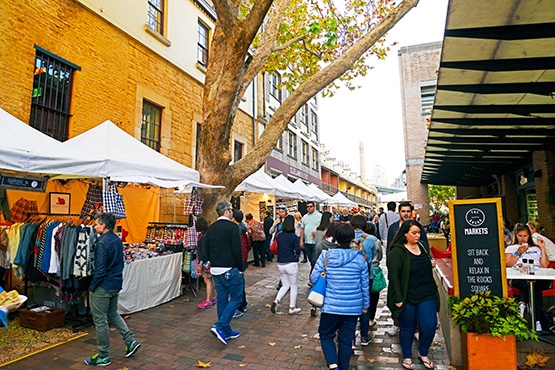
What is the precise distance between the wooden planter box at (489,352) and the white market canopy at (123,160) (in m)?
5.70

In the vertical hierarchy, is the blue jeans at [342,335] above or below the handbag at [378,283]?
below

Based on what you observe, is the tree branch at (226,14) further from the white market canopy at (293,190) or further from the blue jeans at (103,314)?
the white market canopy at (293,190)

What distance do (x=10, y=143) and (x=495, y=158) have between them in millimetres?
13170

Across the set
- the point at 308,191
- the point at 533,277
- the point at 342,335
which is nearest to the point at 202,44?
the point at 308,191

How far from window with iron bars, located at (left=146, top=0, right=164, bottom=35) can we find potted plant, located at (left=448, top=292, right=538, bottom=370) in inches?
449

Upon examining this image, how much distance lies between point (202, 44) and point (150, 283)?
10.4 metres

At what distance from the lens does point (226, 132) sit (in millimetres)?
8023

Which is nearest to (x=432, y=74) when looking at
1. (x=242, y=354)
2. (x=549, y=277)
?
(x=549, y=277)

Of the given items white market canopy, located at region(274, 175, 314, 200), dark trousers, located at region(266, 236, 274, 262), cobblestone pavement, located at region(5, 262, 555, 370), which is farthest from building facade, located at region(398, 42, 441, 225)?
cobblestone pavement, located at region(5, 262, 555, 370)

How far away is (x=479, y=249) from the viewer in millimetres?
4129

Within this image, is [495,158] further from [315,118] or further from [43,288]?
[315,118]

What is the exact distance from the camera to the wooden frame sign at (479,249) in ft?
13.4

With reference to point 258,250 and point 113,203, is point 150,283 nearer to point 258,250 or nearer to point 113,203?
point 113,203

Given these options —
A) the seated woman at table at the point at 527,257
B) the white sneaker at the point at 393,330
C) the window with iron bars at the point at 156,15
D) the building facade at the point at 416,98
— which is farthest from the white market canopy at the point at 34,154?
the building facade at the point at 416,98
